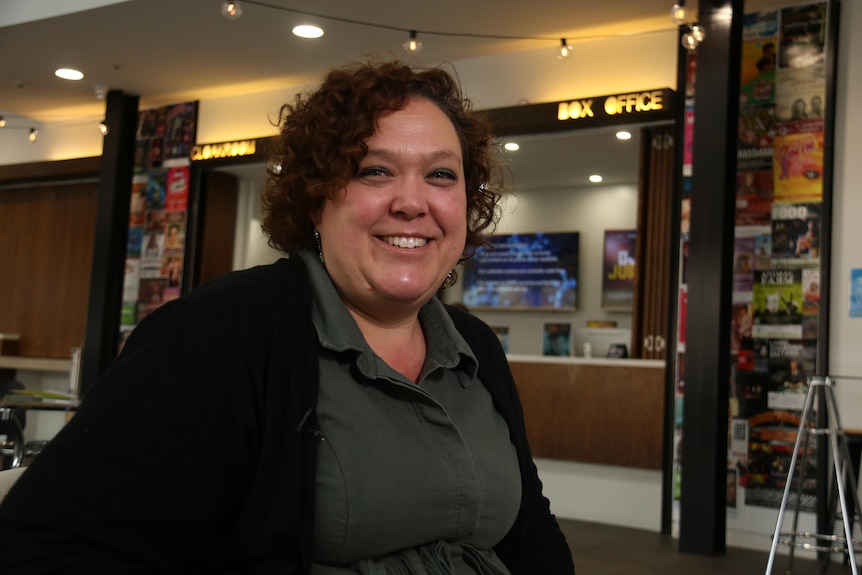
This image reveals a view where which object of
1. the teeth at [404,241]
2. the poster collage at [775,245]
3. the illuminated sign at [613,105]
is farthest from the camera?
the illuminated sign at [613,105]

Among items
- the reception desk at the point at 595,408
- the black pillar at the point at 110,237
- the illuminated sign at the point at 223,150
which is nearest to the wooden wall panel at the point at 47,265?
the black pillar at the point at 110,237

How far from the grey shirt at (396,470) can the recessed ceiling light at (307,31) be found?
5.80 meters

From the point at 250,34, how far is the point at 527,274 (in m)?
4.14

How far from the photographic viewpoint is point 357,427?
4.44 ft

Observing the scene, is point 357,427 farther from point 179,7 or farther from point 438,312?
point 179,7

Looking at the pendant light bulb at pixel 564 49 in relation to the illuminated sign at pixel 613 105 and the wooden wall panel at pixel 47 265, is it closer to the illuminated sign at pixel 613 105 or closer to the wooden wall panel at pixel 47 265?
the illuminated sign at pixel 613 105

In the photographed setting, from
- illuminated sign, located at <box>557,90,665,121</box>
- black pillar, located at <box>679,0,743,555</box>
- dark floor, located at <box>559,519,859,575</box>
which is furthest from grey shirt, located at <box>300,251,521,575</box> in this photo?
illuminated sign, located at <box>557,90,665,121</box>

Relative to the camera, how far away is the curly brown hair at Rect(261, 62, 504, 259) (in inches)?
58.9

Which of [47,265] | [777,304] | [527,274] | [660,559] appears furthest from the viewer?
[47,265]

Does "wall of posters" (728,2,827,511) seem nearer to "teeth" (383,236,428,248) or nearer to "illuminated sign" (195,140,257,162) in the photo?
"illuminated sign" (195,140,257,162)

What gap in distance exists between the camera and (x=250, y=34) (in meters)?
7.25

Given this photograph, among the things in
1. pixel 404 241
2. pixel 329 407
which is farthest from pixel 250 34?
pixel 329 407

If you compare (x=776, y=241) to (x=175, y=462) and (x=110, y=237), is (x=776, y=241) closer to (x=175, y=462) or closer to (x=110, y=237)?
(x=175, y=462)

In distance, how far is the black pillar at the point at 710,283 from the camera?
5.65m
